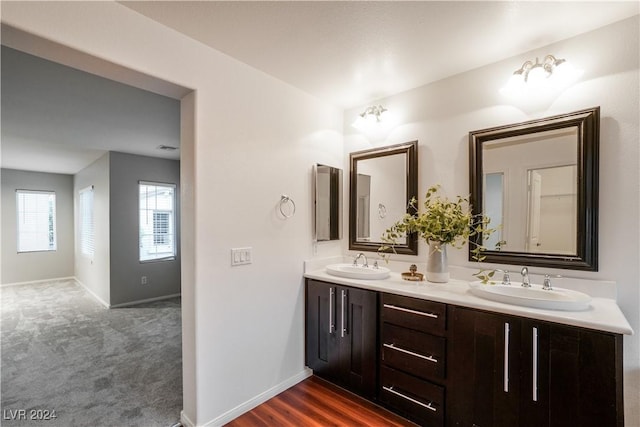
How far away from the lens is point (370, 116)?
2633 mm

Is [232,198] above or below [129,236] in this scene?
above

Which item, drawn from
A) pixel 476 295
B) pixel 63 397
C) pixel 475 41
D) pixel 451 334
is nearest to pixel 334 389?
pixel 451 334

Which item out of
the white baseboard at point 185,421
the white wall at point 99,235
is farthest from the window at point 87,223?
the white baseboard at point 185,421

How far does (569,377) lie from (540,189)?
1093 mm

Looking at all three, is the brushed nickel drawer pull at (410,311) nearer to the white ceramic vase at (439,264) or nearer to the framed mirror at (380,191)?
the white ceramic vase at (439,264)

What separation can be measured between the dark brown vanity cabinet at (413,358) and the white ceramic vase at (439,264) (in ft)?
1.10

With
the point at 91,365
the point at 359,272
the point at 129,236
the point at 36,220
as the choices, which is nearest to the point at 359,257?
the point at 359,272

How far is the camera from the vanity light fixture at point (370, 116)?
259cm

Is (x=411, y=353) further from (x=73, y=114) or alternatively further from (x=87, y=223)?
(x=87, y=223)

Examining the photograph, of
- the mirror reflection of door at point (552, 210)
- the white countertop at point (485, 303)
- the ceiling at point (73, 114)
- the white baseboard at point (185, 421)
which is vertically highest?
the ceiling at point (73, 114)

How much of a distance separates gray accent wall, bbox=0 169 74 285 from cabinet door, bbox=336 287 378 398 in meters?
7.35

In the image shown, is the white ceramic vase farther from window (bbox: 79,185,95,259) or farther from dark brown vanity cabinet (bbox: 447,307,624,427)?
window (bbox: 79,185,95,259)

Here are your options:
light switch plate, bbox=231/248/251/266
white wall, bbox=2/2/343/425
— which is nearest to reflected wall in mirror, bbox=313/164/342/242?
white wall, bbox=2/2/343/425

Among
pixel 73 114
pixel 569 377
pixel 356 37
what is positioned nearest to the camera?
pixel 569 377
